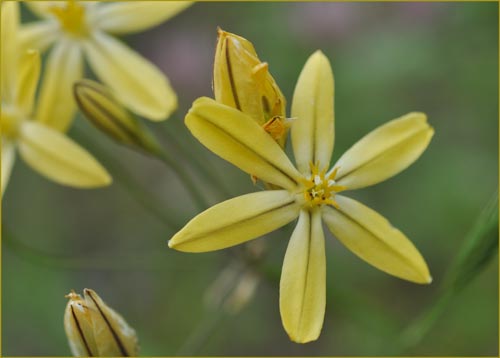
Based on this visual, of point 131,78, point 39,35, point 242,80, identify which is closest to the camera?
point 242,80

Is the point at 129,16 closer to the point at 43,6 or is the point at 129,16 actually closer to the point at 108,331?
the point at 43,6

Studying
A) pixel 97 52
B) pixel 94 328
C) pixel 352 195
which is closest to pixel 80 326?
pixel 94 328

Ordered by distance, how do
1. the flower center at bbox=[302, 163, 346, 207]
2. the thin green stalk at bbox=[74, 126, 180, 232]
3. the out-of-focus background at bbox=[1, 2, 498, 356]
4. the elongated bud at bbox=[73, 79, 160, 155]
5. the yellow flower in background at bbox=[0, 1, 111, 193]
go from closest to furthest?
1. the flower center at bbox=[302, 163, 346, 207]
2. the elongated bud at bbox=[73, 79, 160, 155]
3. the yellow flower in background at bbox=[0, 1, 111, 193]
4. the thin green stalk at bbox=[74, 126, 180, 232]
5. the out-of-focus background at bbox=[1, 2, 498, 356]

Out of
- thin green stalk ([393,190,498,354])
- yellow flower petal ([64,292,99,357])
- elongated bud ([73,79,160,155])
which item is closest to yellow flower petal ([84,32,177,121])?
elongated bud ([73,79,160,155])

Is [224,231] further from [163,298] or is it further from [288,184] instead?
[163,298]

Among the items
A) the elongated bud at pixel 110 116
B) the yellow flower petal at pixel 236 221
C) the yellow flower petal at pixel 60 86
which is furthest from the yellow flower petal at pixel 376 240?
the yellow flower petal at pixel 60 86

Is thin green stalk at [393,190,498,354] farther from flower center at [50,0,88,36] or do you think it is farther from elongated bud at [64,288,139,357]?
flower center at [50,0,88,36]
